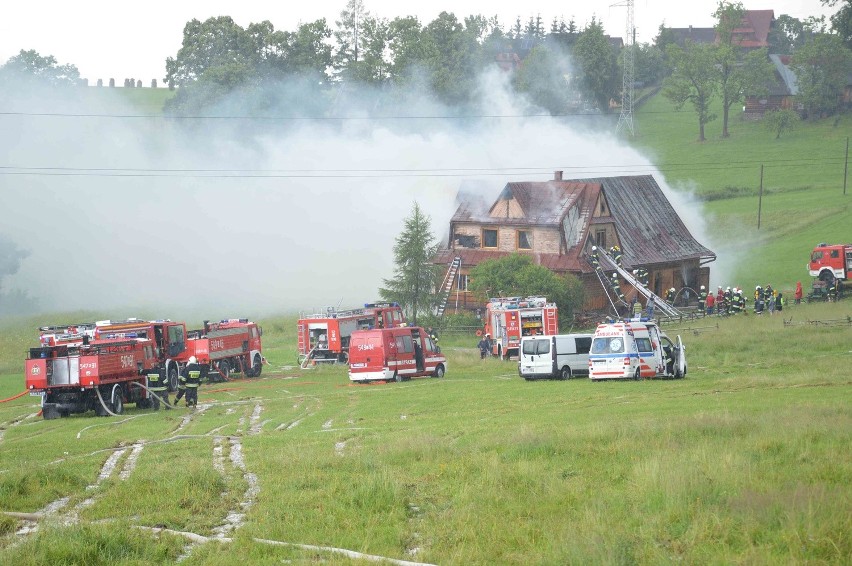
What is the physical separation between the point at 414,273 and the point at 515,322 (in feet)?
41.0

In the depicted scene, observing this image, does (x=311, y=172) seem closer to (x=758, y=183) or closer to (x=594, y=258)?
(x=594, y=258)

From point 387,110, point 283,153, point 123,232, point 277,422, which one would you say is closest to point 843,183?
point 387,110

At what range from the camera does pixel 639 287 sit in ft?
225

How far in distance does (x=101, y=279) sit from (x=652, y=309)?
1824 inches

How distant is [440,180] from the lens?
8238 cm

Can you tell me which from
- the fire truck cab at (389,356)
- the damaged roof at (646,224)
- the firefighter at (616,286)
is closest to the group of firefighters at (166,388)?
the fire truck cab at (389,356)

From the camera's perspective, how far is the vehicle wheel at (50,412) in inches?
1306

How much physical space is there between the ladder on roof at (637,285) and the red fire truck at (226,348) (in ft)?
86.0

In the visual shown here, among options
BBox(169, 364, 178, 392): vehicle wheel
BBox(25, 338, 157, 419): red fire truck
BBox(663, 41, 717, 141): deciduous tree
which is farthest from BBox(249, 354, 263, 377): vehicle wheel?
BBox(663, 41, 717, 141): deciduous tree

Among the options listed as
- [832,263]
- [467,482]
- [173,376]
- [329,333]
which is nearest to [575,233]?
[832,263]

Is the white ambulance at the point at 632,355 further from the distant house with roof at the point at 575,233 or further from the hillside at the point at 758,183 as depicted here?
the hillside at the point at 758,183

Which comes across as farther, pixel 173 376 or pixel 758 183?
pixel 758 183

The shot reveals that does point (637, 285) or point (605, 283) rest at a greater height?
point (605, 283)

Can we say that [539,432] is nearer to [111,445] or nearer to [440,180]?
[111,445]
